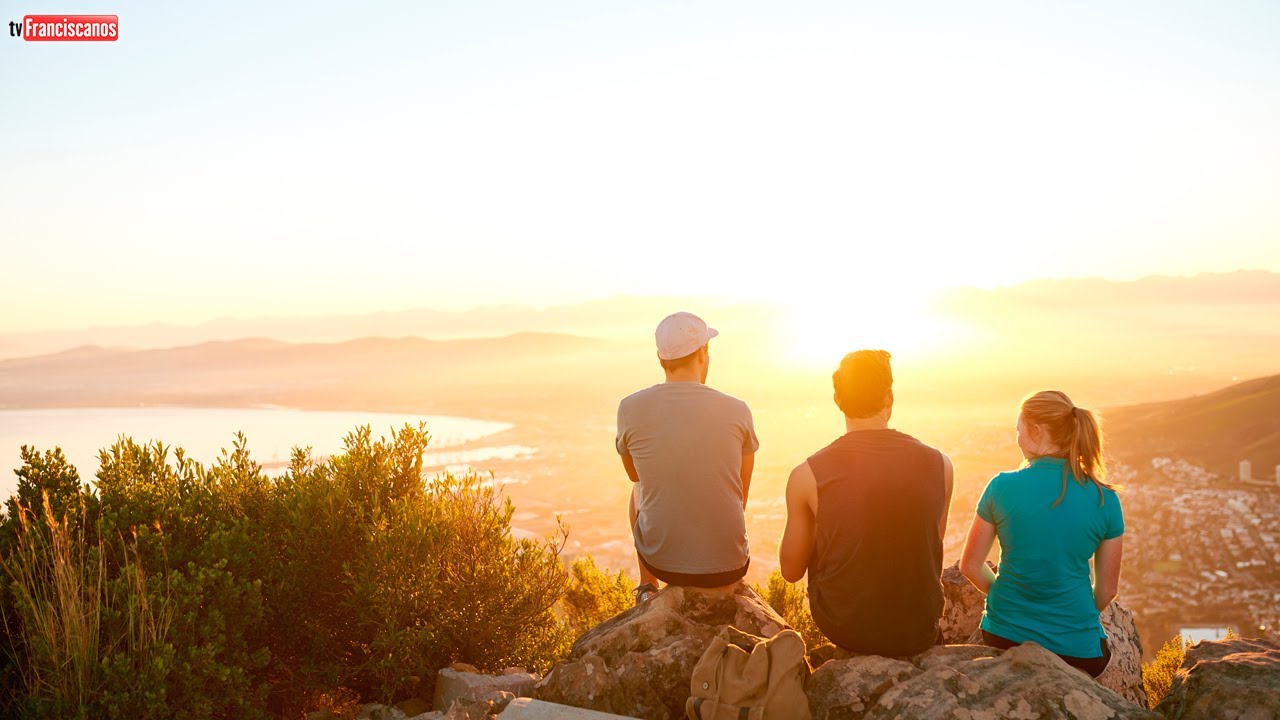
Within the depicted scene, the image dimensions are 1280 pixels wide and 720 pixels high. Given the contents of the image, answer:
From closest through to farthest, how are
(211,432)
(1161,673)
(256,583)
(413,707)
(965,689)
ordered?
1. (965,689)
2. (256,583)
3. (413,707)
4. (1161,673)
5. (211,432)

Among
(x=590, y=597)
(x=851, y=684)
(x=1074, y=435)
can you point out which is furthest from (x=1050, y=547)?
(x=590, y=597)

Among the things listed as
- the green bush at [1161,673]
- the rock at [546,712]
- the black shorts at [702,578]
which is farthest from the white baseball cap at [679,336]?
the green bush at [1161,673]

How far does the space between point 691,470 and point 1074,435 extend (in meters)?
2.21

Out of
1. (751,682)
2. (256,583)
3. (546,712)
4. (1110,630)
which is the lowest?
(546,712)

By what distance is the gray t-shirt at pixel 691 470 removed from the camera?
5.31 meters

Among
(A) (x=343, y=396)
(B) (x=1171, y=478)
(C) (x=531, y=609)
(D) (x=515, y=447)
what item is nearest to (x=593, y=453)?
(D) (x=515, y=447)

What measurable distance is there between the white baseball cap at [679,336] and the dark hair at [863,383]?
1058 millimetres

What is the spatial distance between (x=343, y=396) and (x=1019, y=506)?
140 m

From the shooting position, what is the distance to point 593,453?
2879 inches

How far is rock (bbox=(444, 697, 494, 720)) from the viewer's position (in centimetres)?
505

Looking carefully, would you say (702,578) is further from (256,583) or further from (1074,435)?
(256,583)

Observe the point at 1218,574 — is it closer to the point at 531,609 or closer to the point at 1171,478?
the point at 1171,478

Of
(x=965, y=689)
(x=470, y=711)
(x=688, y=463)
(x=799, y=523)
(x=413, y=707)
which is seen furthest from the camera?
(x=413, y=707)

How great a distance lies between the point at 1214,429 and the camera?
7156 centimetres
